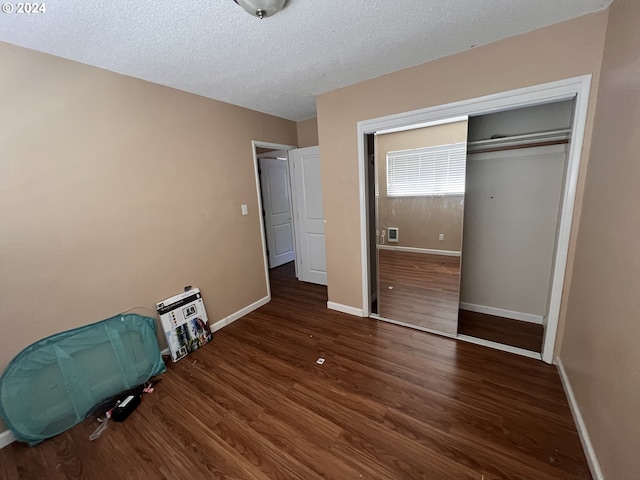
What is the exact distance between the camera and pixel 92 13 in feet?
4.20

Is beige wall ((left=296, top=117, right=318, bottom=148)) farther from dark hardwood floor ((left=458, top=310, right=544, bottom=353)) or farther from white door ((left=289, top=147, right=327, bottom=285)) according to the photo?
dark hardwood floor ((left=458, top=310, right=544, bottom=353))

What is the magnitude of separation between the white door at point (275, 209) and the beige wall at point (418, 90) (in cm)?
195

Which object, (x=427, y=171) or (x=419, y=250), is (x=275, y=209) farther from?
(x=427, y=171)

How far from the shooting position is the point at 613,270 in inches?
47.5

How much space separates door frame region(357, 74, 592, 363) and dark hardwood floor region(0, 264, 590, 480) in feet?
1.88

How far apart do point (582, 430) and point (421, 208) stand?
1.90m

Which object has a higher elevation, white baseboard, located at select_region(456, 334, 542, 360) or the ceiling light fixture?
the ceiling light fixture

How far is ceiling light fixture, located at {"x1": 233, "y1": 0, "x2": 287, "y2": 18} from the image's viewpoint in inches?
47.4

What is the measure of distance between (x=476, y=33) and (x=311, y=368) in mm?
2732

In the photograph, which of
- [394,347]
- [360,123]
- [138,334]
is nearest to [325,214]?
[360,123]

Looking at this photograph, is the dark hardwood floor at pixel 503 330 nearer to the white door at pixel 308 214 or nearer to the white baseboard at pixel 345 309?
the white baseboard at pixel 345 309

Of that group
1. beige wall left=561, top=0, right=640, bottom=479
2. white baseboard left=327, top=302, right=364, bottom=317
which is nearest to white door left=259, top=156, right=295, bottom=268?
white baseboard left=327, top=302, right=364, bottom=317

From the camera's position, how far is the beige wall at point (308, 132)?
3527 mm

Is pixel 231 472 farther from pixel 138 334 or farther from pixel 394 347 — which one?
pixel 394 347
